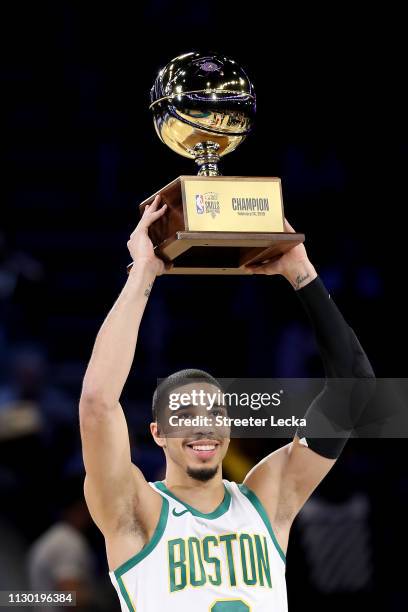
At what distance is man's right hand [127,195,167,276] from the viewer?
264cm

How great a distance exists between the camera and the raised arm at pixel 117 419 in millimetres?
2486

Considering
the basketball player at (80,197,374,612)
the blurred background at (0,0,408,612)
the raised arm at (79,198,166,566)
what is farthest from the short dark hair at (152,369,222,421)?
the blurred background at (0,0,408,612)

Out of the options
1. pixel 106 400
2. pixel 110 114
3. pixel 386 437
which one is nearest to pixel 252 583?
pixel 106 400

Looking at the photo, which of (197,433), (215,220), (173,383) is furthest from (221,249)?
(197,433)

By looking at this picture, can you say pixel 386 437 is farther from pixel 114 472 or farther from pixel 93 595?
pixel 114 472

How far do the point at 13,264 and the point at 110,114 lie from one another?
1237 millimetres

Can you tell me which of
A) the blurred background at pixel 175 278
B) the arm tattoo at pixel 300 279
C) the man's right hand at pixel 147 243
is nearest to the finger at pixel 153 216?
the man's right hand at pixel 147 243

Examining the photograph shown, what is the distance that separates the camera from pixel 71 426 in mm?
4770

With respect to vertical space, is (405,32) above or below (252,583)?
above

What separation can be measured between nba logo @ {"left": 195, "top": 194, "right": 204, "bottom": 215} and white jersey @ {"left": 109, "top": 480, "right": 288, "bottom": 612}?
0.88 m

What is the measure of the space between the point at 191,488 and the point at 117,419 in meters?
0.48

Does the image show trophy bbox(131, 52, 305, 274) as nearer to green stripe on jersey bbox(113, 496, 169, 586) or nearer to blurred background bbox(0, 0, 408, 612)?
green stripe on jersey bbox(113, 496, 169, 586)

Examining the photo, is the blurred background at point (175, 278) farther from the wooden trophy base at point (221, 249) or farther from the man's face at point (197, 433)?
the wooden trophy base at point (221, 249)

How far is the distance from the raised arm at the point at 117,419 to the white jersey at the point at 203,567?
0.06 meters
